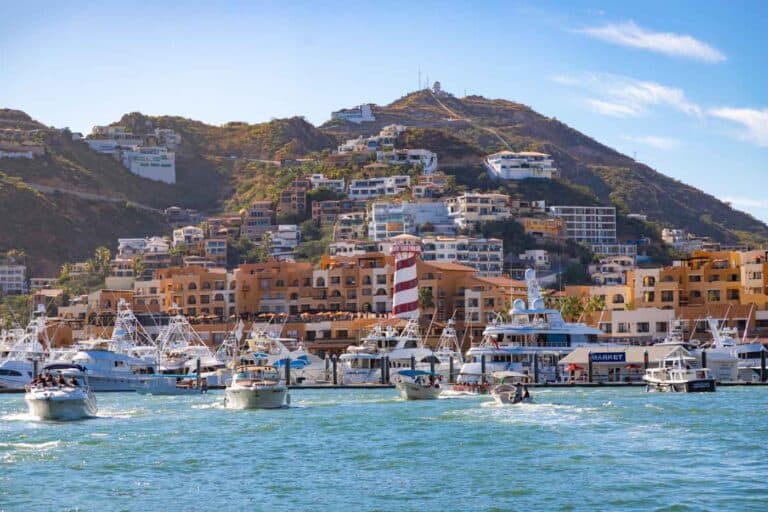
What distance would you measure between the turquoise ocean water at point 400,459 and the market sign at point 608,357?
32.3 metres

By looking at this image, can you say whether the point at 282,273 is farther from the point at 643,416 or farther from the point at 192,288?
the point at 643,416

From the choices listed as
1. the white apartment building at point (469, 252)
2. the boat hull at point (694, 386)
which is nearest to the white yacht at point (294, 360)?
the boat hull at point (694, 386)

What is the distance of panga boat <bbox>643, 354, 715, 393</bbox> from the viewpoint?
329ft

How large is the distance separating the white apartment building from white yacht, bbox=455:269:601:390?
64.6 meters

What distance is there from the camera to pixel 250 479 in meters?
52.3

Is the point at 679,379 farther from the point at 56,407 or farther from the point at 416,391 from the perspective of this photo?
the point at 56,407

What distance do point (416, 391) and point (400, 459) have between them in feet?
125

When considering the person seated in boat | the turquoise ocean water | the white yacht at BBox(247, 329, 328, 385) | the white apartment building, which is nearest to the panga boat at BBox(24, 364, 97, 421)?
the turquoise ocean water

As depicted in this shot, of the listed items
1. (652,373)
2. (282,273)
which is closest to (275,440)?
(652,373)

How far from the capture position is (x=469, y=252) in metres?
196

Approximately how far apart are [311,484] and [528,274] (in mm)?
81947

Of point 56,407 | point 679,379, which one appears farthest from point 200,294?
point 56,407

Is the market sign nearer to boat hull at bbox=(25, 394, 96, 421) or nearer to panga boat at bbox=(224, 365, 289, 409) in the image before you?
panga boat at bbox=(224, 365, 289, 409)

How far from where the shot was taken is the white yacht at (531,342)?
4884 inches
